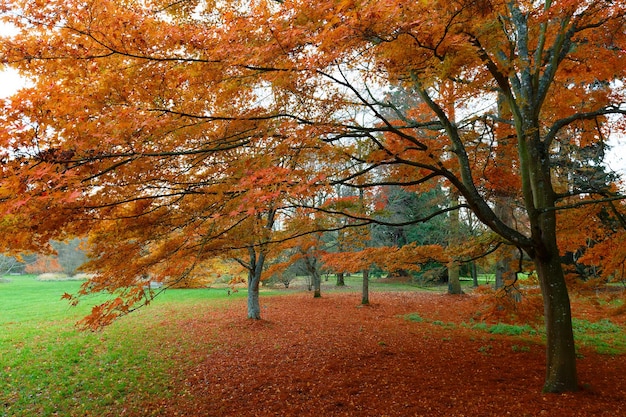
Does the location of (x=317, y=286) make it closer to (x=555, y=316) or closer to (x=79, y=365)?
(x=79, y=365)

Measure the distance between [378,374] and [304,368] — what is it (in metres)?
1.52

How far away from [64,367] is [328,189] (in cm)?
761

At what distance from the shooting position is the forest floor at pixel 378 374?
4.50 metres

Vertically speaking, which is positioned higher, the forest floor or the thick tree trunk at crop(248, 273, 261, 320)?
the thick tree trunk at crop(248, 273, 261, 320)

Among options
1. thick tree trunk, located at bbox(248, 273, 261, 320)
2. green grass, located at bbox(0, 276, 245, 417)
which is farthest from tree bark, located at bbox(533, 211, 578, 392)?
thick tree trunk, located at bbox(248, 273, 261, 320)

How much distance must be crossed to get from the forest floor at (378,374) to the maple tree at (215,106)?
2.59 ft

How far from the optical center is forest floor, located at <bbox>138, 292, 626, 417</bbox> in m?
4.50

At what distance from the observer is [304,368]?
6.66 m

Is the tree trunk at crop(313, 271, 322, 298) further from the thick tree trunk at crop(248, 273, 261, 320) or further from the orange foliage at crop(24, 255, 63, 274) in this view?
the orange foliage at crop(24, 255, 63, 274)

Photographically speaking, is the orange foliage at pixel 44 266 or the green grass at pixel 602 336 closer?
the green grass at pixel 602 336

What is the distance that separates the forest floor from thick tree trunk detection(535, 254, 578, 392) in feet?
0.62

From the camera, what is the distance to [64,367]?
7.38m

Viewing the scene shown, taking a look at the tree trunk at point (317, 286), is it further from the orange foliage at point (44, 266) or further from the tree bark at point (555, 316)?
the orange foliage at point (44, 266)

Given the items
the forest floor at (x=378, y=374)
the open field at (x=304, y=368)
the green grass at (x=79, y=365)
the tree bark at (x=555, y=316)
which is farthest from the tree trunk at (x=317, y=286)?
the tree bark at (x=555, y=316)
